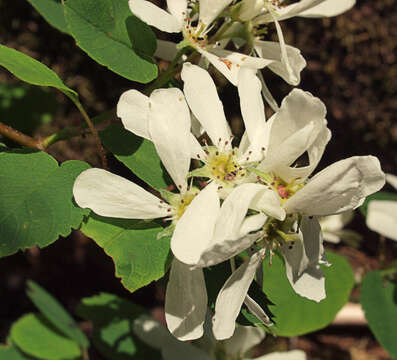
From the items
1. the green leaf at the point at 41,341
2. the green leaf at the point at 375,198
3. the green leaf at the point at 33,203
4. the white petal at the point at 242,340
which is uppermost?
the green leaf at the point at 33,203

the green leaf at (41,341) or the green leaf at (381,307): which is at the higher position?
the green leaf at (381,307)

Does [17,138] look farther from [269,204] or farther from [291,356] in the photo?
[291,356]

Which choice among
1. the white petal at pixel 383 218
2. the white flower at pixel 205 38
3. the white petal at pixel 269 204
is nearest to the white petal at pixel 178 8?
the white flower at pixel 205 38

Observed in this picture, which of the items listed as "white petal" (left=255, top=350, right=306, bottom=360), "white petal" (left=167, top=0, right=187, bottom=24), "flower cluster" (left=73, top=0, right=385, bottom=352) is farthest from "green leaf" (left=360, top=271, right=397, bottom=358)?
"white petal" (left=167, top=0, right=187, bottom=24)

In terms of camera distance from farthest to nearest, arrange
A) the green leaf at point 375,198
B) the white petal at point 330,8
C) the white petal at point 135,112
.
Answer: the green leaf at point 375,198 → the white petal at point 330,8 → the white petal at point 135,112

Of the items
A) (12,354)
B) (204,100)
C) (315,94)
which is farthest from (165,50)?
(315,94)

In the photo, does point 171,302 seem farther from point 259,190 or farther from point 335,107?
point 335,107

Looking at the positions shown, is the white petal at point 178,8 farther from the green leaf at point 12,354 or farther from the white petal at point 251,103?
the green leaf at point 12,354
